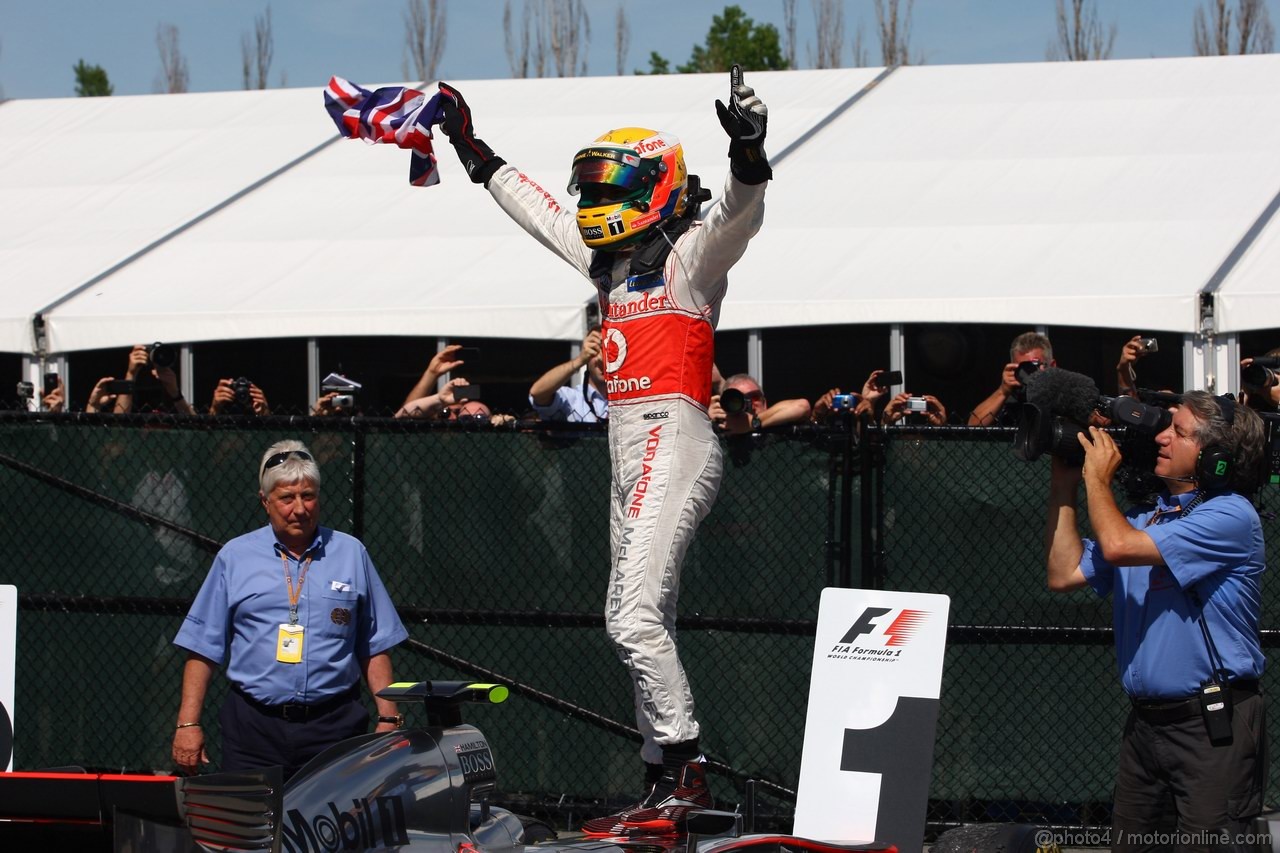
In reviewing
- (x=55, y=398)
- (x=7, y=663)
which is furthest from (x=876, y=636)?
(x=55, y=398)

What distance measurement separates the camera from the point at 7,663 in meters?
6.00

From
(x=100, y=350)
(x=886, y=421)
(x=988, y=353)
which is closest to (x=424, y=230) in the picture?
(x=100, y=350)

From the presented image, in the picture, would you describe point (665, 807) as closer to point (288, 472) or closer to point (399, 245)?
point (288, 472)

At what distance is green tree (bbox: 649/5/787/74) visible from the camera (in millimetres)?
51719

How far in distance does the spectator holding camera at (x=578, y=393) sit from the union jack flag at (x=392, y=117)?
3.60 feet

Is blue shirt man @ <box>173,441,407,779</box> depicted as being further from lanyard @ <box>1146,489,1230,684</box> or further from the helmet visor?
lanyard @ <box>1146,489,1230,684</box>

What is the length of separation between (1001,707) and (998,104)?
24.8 ft

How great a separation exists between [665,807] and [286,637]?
53.5 inches

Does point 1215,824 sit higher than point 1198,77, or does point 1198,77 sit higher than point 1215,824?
point 1198,77

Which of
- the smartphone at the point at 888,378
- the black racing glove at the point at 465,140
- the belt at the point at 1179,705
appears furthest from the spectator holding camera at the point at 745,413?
the belt at the point at 1179,705

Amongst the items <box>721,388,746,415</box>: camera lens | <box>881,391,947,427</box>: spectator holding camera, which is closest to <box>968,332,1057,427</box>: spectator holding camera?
<box>881,391,947,427</box>: spectator holding camera

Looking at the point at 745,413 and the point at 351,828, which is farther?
the point at 745,413

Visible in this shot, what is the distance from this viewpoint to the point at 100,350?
1114 cm

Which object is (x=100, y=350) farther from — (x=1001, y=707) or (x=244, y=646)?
(x=1001, y=707)
